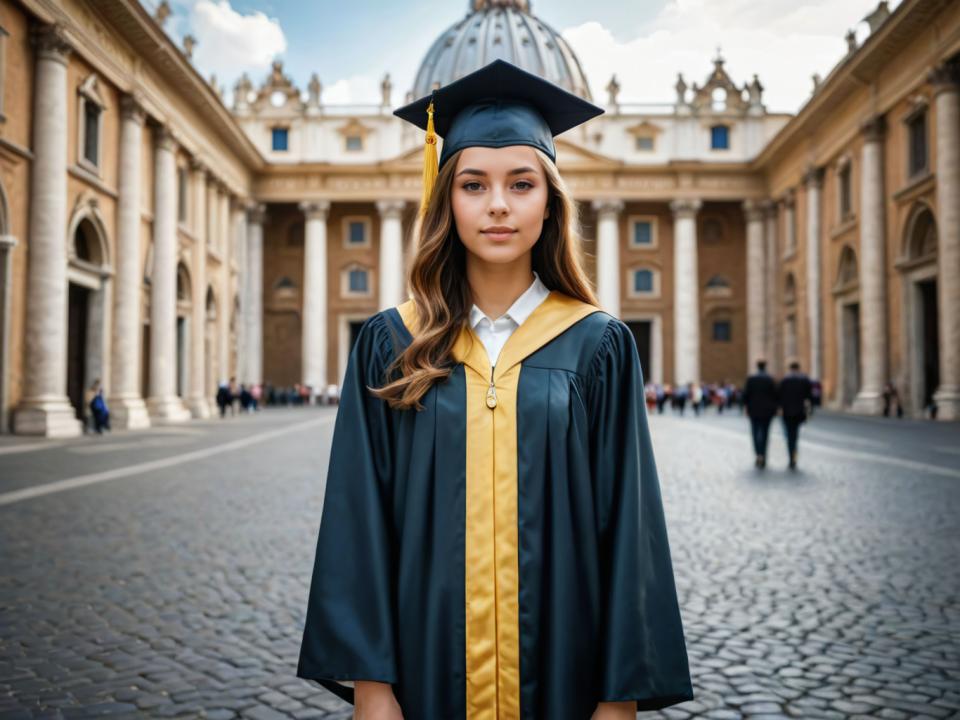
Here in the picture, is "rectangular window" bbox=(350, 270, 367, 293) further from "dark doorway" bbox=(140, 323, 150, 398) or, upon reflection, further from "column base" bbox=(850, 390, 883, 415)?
"column base" bbox=(850, 390, 883, 415)

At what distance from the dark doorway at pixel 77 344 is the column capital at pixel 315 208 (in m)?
19.8

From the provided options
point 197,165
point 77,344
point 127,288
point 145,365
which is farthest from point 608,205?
point 77,344

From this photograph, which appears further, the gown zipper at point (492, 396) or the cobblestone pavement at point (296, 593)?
the cobblestone pavement at point (296, 593)

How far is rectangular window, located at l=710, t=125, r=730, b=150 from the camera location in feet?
135

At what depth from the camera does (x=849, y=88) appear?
25984 millimetres

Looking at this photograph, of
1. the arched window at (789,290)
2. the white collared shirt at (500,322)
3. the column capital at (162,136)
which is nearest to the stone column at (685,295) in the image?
the arched window at (789,290)

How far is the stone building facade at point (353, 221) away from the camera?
1655 cm

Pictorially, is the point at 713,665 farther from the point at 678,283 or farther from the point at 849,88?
the point at 678,283

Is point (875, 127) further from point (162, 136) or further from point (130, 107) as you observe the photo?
point (130, 107)

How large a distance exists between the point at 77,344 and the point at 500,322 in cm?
2015

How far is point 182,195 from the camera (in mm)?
26297

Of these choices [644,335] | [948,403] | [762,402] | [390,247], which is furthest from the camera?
[644,335]

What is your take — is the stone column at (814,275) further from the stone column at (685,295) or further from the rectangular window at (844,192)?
the stone column at (685,295)

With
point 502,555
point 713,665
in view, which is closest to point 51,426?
point 713,665
